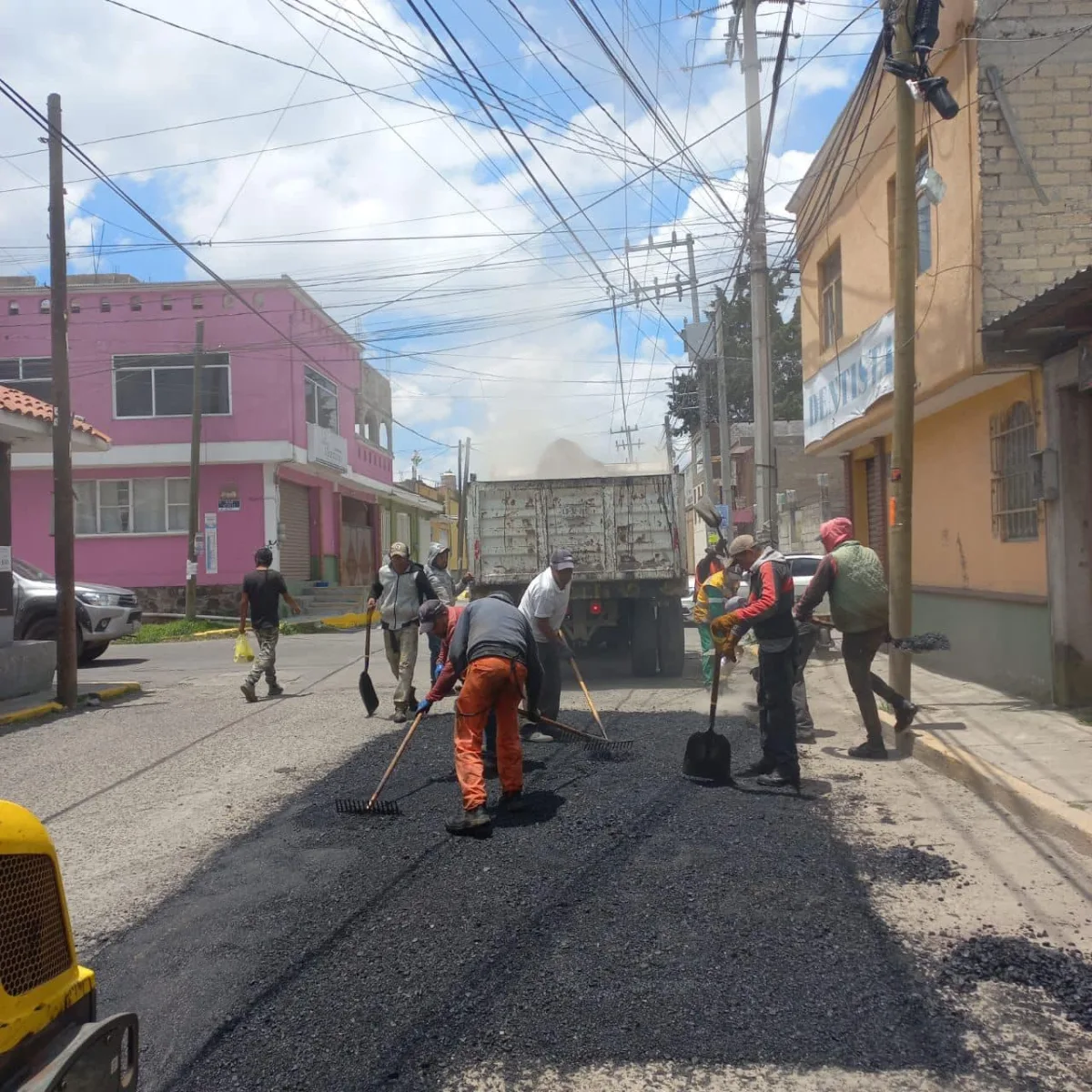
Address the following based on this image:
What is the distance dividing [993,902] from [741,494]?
43.5m

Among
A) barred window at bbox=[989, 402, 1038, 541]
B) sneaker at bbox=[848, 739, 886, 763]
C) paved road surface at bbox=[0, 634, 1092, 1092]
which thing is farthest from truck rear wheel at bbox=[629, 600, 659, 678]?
sneaker at bbox=[848, 739, 886, 763]

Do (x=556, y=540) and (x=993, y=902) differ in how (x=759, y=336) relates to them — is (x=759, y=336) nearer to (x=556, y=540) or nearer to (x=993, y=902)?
(x=556, y=540)

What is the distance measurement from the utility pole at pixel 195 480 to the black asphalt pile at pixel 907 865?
20644mm

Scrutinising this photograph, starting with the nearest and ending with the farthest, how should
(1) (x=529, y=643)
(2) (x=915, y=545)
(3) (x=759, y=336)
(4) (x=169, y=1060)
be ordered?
(4) (x=169, y=1060)
(1) (x=529, y=643)
(2) (x=915, y=545)
(3) (x=759, y=336)

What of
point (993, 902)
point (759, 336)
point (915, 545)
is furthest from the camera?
point (759, 336)

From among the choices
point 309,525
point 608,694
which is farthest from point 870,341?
point 309,525

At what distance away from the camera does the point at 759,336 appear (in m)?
14.5

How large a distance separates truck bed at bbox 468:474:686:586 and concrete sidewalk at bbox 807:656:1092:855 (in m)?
2.92

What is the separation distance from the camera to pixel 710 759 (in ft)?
21.8

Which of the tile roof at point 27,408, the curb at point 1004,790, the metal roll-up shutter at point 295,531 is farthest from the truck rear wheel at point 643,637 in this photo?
the metal roll-up shutter at point 295,531

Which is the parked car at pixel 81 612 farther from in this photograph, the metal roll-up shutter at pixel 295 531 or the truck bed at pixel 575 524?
the metal roll-up shutter at pixel 295 531

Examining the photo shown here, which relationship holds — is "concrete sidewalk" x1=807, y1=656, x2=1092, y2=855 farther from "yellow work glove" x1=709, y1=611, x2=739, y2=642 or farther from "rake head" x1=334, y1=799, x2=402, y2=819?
"rake head" x1=334, y1=799, x2=402, y2=819

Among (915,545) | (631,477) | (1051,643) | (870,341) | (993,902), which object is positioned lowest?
(993,902)

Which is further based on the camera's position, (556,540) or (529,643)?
(556,540)
